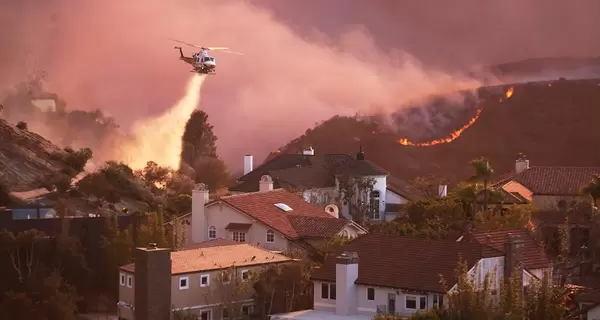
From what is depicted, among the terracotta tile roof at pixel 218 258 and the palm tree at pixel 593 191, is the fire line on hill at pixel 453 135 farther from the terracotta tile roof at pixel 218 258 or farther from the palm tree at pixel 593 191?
the terracotta tile roof at pixel 218 258

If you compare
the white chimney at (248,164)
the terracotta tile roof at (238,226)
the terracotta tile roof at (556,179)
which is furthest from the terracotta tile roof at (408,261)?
the white chimney at (248,164)

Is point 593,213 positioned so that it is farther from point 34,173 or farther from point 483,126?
point 483,126

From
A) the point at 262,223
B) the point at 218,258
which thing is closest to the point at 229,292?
the point at 218,258

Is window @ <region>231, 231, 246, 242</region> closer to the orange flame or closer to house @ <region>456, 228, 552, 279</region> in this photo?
house @ <region>456, 228, 552, 279</region>

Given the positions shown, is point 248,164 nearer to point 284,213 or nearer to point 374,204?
point 374,204

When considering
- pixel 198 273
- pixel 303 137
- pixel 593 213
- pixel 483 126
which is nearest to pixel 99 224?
pixel 198 273

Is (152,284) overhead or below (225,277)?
below
